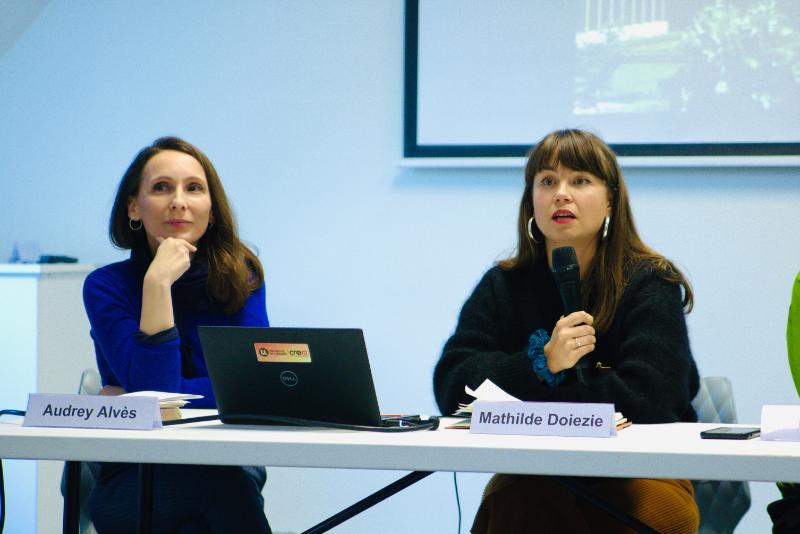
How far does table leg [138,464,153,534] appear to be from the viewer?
1719mm

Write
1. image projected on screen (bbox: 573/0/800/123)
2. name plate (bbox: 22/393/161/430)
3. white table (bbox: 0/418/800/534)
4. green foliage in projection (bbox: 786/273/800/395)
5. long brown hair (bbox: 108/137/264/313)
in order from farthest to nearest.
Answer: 1. image projected on screen (bbox: 573/0/800/123)
2. long brown hair (bbox: 108/137/264/313)
3. green foliage in projection (bbox: 786/273/800/395)
4. name plate (bbox: 22/393/161/430)
5. white table (bbox: 0/418/800/534)

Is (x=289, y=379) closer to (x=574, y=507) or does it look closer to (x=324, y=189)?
(x=574, y=507)

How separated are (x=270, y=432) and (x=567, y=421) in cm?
45

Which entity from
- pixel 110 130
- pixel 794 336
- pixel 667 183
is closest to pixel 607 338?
pixel 794 336

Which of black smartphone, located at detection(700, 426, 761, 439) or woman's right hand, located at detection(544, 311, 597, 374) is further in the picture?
woman's right hand, located at detection(544, 311, 597, 374)

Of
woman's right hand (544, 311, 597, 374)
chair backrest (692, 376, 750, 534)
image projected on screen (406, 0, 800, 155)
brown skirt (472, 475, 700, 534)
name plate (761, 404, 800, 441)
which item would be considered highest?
image projected on screen (406, 0, 800, 155)

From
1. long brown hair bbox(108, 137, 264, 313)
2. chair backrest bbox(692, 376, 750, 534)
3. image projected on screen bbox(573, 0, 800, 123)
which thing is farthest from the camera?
image projected on screen bbox(573, 0, 800, 123)

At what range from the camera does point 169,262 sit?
2.19 metres

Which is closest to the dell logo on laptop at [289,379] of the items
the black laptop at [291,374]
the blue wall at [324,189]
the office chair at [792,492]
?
the black laptop at [291,374]

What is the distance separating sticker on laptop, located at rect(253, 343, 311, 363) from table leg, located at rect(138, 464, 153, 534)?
0.32 meters

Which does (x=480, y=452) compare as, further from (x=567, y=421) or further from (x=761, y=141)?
(x=761, y=141)

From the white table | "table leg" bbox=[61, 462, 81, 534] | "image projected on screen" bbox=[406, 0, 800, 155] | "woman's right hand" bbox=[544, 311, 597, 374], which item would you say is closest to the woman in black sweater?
"woman's right hand" bbox=[544, 311, 597, 374]

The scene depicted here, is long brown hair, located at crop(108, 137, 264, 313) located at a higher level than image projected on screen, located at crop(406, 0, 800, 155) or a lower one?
lower

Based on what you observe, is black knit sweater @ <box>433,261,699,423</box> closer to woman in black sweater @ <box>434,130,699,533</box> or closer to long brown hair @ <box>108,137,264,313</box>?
woman in black sweater @ <box>434,130,699,533</box>
